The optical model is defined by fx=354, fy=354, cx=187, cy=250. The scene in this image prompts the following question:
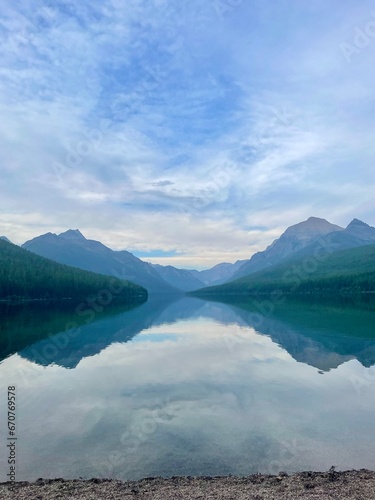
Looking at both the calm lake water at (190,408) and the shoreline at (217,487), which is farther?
the calm lake water at (190,408)

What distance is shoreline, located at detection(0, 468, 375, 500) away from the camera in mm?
15781

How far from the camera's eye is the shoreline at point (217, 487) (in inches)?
621

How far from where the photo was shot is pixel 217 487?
16.9 meters

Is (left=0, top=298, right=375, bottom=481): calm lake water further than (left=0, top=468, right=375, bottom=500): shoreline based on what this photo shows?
Yes

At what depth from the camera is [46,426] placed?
26.8m

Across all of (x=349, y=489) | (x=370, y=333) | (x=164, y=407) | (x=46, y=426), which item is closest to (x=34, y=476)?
(x=46, y=426)

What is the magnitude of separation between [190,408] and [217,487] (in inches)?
530

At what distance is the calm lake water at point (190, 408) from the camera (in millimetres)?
20703

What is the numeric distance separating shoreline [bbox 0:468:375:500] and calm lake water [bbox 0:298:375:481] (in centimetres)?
148

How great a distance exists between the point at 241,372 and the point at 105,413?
64.7ft

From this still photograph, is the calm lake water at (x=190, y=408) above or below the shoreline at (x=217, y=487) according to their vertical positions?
below

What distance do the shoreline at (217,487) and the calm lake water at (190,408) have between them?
1.48m

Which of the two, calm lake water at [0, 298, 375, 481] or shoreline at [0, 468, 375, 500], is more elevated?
shoreline at [0, 468, 375, 500]

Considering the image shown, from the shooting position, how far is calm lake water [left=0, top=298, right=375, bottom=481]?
815 inches
